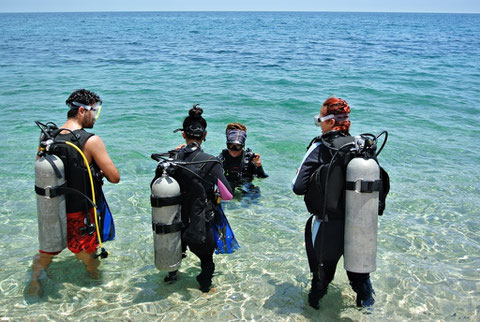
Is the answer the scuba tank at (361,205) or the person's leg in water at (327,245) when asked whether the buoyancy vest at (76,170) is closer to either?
the person's leg in water at (327,245)

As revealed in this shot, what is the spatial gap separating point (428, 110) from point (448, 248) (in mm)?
11430

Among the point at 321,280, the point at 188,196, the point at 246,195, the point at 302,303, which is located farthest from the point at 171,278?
the point at 246,195

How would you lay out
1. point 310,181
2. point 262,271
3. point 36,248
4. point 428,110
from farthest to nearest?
point 428,110 → point 36,248 → point 262,271 → point 310,181

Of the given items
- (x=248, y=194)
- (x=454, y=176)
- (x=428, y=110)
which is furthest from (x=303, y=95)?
(x=248, y=194)

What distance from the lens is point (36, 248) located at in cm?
574

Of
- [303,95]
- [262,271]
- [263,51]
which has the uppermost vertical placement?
[263,51]

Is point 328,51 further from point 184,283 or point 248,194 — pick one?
point 184,283

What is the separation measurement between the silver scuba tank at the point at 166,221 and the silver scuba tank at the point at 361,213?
1494mm

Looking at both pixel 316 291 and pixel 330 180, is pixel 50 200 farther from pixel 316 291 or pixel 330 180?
pixel 316 291

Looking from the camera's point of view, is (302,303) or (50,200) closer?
(50,200)

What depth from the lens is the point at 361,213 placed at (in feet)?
11.8

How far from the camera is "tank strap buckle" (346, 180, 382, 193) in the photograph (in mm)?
3535

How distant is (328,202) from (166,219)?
1.44 m

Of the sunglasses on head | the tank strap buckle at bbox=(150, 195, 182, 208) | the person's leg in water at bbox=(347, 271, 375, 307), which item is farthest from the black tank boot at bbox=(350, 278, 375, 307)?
the sunglasses on head
